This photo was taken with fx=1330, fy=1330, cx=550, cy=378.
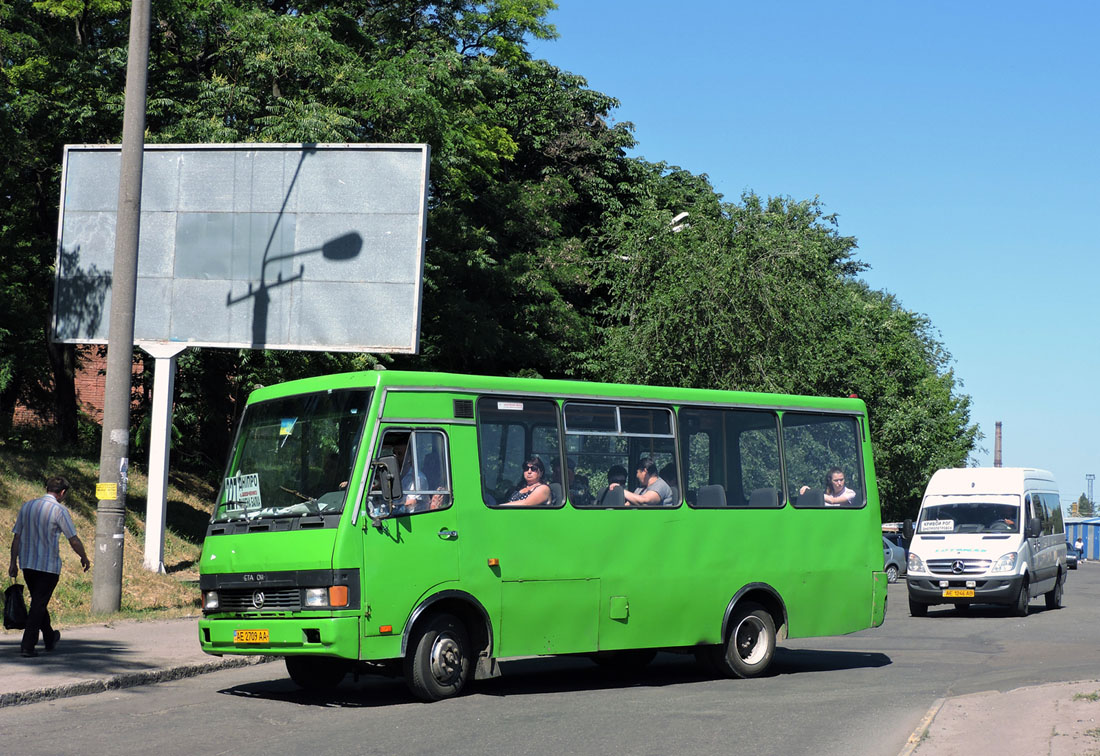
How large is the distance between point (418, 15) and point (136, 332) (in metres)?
18.0

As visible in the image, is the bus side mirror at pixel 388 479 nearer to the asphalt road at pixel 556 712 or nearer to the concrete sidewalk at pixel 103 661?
the asphalt road at pixel 556 712

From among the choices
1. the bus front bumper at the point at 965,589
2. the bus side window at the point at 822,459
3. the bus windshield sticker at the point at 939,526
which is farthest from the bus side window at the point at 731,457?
the bus windshield sticker at the point at 939,526

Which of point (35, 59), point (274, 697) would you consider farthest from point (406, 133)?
point (274, 697)

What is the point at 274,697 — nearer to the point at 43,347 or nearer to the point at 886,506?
the point at 43,347

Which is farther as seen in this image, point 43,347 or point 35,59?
point 43,347

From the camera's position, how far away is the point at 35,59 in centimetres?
2580

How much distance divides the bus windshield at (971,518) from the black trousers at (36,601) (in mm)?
17393

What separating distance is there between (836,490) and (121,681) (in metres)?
7.70

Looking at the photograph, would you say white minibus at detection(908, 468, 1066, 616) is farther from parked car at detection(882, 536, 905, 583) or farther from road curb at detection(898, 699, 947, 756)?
parked car at detection(882, 536, 905, 583)

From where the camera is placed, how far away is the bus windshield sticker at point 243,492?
11.3 metres

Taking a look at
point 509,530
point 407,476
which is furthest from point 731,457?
point 407,476

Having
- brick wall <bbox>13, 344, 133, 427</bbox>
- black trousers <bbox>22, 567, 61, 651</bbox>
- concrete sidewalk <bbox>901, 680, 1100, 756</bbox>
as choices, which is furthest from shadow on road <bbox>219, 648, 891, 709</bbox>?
brick wall <bbox>13, 344, 133, 427</bbox>

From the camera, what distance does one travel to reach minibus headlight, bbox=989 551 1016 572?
23.7m

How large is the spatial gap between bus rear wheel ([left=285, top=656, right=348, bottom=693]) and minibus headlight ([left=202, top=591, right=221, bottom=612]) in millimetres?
885
